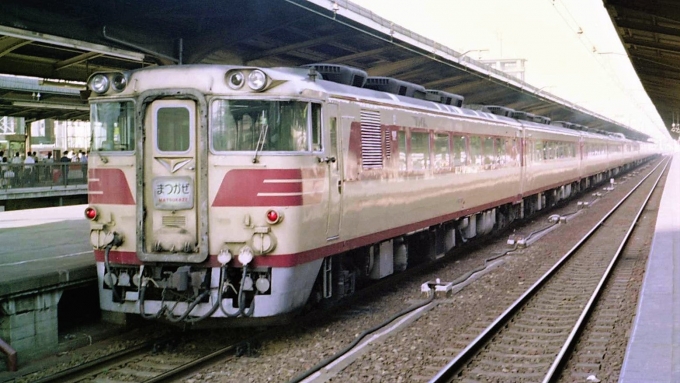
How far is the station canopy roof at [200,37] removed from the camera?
11297mm

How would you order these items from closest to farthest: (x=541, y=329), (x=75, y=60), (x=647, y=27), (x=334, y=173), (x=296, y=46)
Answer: (x=334, y=173)
(x=541, y=329)
(x=647, y=27)
(x=75, y=60)
(x=296, y=46)

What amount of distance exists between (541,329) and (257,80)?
15.7ft

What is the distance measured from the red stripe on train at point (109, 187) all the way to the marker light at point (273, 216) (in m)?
1.57

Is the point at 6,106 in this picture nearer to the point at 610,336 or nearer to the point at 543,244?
the point at 543,244

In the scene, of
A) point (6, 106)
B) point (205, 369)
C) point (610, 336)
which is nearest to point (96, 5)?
point (205, 369)

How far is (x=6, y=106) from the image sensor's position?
83.6ft

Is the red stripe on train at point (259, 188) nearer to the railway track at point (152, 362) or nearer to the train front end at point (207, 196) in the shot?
the train front end at point (207, 196)

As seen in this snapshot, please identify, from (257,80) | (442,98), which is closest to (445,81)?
(442,98)

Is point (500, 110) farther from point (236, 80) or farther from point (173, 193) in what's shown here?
point (173, 193)

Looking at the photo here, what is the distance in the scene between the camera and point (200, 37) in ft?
45.0

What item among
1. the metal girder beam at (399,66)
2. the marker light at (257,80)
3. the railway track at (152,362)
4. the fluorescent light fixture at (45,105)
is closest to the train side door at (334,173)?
the marker light at (257,80)

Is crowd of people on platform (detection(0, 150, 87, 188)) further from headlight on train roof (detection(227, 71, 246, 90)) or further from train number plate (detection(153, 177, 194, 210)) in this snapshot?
headlight on train roof (detection(227, 71, 246, 90))

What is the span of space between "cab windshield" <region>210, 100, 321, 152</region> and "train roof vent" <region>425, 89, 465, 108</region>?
5635 millimetres

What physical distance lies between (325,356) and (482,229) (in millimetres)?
9180
